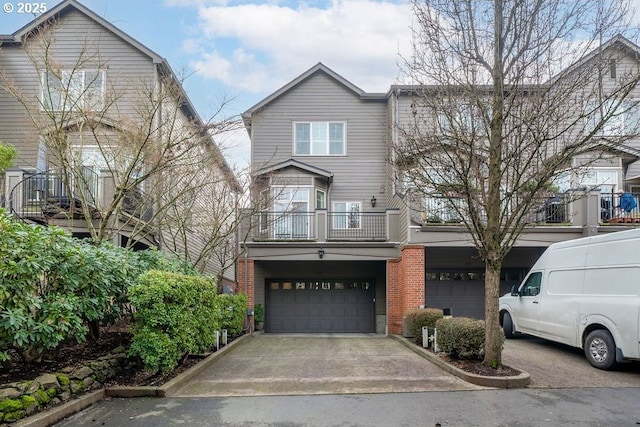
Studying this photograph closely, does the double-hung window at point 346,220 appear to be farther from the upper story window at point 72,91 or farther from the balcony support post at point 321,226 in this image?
the upper story window at point 72,91

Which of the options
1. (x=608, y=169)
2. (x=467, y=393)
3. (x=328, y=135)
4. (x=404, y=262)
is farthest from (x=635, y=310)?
(x=328, y=135)

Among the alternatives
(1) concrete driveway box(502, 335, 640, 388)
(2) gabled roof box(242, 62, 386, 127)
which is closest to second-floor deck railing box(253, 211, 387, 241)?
(2) gabled roof box(242, 62, 386, 127)

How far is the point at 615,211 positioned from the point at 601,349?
7.95 metres

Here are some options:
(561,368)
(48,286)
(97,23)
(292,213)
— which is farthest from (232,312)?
(97,23)

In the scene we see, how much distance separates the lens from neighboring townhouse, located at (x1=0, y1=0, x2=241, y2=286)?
33.2ft

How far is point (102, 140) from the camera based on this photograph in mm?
12469

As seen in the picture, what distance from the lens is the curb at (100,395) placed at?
546 cm

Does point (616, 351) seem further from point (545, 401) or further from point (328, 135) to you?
point (328, 135)

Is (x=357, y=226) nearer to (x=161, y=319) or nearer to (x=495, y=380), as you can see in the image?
(x=495, y=380)

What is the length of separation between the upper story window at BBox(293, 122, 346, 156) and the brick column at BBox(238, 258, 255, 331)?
191 inches

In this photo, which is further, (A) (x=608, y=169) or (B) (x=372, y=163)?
(B) (x=372, y=163)

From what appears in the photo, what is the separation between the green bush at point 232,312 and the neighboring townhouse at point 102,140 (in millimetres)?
1495

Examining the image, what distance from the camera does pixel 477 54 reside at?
8.23 m

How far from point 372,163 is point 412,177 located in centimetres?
1012
